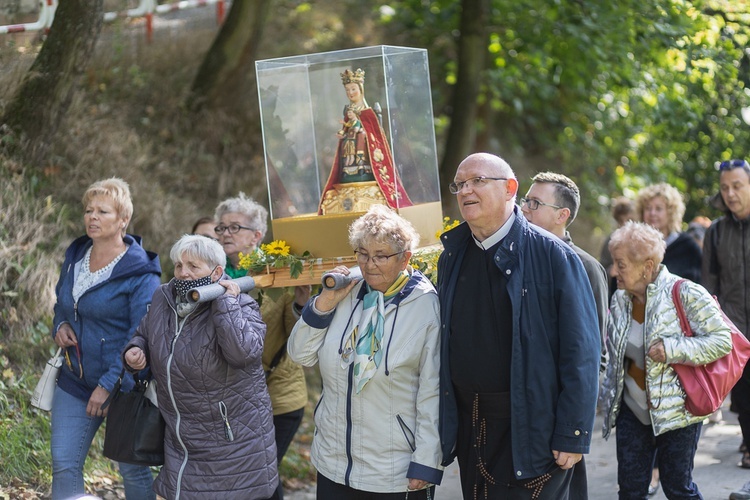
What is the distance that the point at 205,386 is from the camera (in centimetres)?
446

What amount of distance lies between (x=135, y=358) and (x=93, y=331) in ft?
2.45

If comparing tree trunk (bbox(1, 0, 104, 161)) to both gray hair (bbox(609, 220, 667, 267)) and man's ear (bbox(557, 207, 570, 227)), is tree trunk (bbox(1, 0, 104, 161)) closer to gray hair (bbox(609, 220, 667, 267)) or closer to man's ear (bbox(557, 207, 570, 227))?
man's ear (bbox(557, 207, 570, 227))

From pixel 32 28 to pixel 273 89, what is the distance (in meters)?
4.61

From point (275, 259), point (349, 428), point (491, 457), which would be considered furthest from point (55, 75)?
point (491, 457)

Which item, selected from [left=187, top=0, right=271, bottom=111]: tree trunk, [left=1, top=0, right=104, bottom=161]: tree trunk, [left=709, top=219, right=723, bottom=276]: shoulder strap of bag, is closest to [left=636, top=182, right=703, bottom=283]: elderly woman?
[left=709, top=219, right=723, bottom=276]: shoulder strap of bag

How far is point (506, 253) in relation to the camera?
155 inches

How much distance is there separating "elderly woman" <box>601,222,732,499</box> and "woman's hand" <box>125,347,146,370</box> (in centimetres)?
261

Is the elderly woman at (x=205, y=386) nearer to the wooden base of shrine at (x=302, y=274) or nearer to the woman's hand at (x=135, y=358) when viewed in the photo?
the woman's hand at (x=135, y=358)

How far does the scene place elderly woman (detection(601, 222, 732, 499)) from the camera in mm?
4887

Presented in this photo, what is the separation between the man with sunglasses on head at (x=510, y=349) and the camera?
12.6ft

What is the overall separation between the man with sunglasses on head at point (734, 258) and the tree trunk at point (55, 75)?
525cm

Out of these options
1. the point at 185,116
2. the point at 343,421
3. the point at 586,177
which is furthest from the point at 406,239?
the point at 586,177

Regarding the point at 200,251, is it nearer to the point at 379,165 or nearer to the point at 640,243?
the point at 379,165

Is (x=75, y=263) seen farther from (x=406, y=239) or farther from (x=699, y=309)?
(x=699, y=309)
